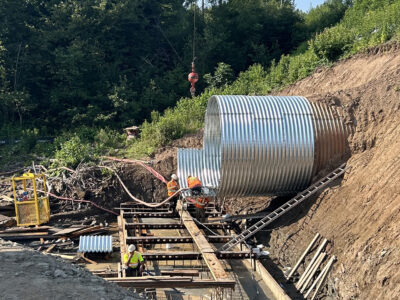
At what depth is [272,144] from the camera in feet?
39.8

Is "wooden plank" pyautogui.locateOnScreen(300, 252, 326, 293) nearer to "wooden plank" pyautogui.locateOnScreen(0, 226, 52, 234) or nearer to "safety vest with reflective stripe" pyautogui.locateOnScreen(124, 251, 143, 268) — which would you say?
"safety vest with reflective stripe" pyautogui.locateOnScreen(124, 251, 143, 268)

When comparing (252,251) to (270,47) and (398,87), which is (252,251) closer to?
(398,87)

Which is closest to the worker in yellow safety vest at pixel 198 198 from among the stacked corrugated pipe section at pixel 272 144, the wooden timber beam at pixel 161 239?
the stacked corrugated pipe section at pixel 272 144

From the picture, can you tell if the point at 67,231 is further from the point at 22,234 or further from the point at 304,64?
the point at 304,64

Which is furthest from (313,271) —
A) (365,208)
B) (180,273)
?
(180,273)

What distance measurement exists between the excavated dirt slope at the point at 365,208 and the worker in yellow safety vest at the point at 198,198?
2388 millimetres

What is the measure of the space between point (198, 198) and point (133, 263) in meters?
4.02

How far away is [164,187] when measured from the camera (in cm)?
1608

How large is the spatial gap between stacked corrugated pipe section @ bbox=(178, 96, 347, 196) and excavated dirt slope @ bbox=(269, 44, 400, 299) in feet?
2.40

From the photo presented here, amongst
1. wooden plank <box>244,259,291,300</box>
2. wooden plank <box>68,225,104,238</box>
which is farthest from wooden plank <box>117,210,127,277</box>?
wooden plank <box>244,259,291,300</box>

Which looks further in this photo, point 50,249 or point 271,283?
point 50,249

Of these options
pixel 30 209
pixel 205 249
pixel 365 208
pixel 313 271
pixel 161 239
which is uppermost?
pixel 365 208

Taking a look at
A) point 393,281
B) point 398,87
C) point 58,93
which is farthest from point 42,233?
point 58,93

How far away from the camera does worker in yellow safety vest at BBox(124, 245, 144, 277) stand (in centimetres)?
944
